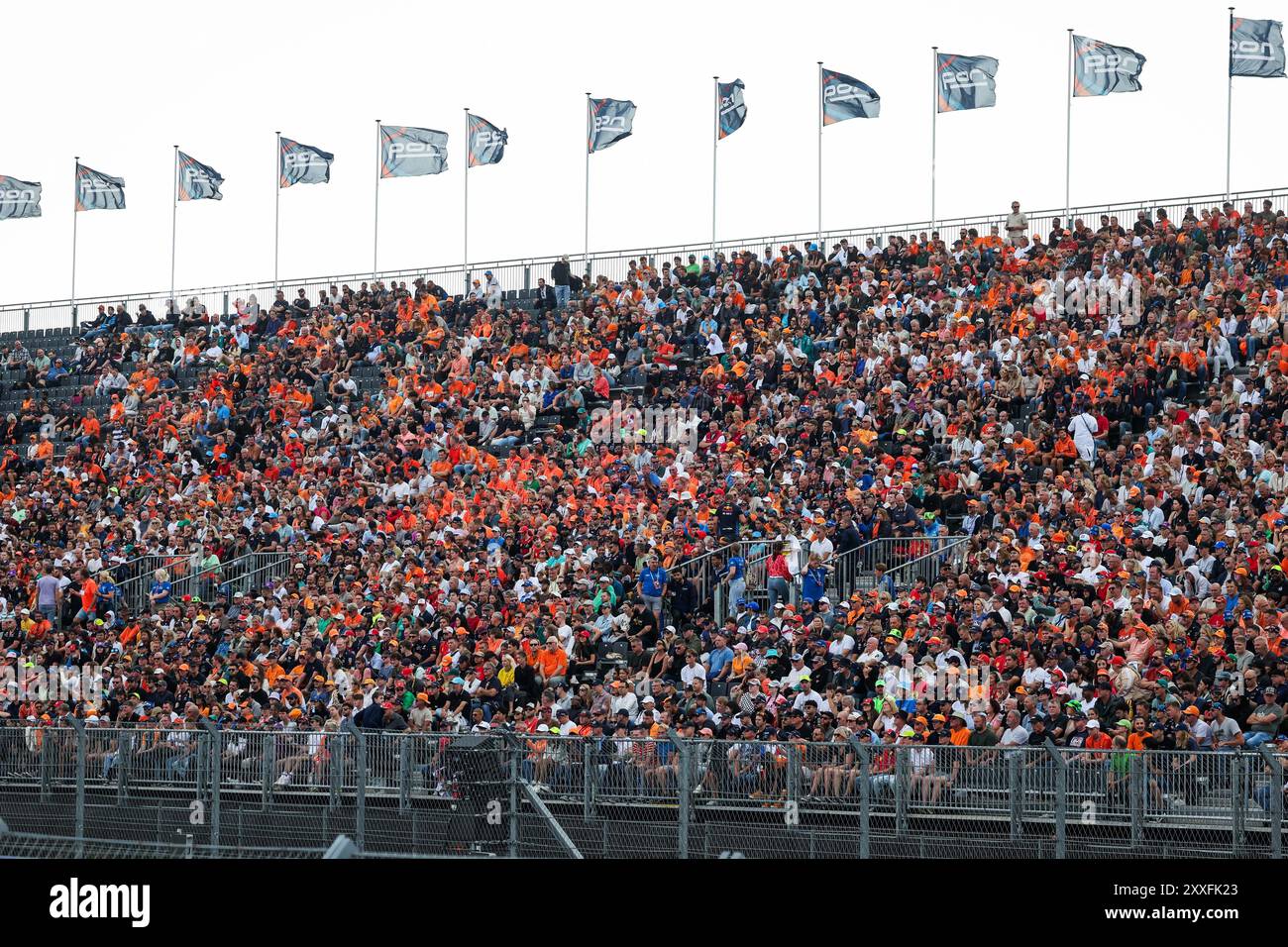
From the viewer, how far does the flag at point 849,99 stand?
133ft

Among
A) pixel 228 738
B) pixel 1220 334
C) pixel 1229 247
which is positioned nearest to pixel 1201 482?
pixel 1220 334

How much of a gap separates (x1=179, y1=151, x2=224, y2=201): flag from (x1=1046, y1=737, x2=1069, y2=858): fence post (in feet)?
120

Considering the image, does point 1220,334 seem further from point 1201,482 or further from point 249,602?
point 249,602

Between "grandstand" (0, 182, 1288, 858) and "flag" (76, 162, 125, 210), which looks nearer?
"grandstand" (0, 182, 1288, 858)

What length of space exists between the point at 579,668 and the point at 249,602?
289 inches

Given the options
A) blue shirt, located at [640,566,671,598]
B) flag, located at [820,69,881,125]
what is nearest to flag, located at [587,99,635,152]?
flag, located at [820,69,881,125]

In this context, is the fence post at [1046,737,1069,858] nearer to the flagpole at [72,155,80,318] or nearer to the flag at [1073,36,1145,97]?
the flag at [1073,36,1145,97]

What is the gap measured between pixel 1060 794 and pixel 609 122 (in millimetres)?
29655

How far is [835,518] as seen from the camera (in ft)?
88.4

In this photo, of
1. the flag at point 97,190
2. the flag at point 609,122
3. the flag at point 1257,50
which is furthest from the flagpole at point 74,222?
the flag at point 1257,50

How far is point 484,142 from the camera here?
1786 inches

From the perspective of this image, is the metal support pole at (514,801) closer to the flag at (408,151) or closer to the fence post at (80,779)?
the fence post at (80,779)

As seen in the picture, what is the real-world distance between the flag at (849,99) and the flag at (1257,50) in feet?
25.4

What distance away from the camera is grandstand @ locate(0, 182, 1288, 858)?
1816cm
